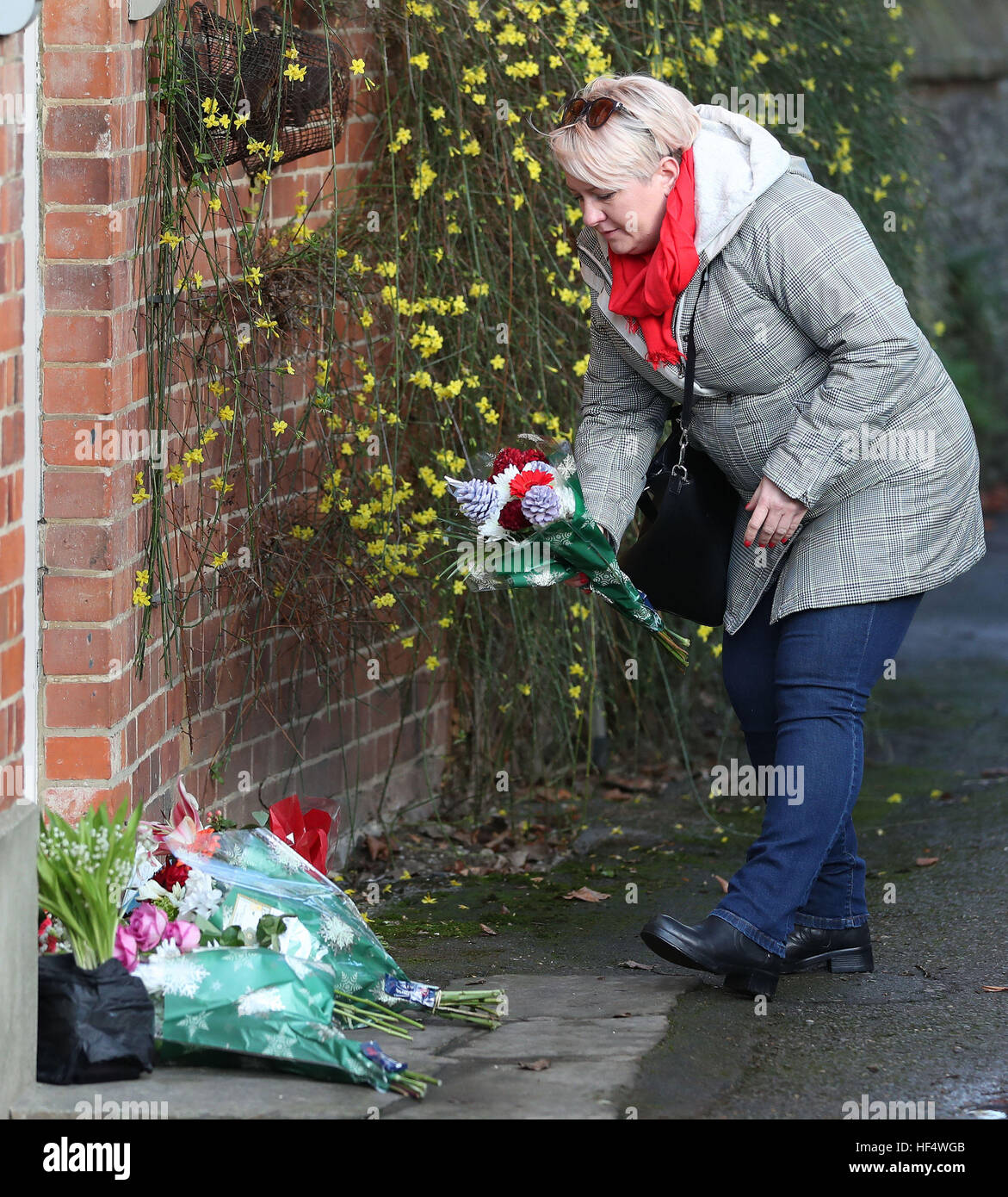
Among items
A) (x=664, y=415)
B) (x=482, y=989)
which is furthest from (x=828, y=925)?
(x=664, y=415)

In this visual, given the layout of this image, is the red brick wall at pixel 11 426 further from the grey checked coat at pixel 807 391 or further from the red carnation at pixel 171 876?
the grey checked coat at pixel 807 391

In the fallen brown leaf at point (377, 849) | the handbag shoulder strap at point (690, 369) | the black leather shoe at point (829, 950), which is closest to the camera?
the handbag shoulder strap at point (690, 369)

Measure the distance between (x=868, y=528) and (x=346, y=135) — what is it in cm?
174

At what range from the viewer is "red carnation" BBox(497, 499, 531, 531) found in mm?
3076

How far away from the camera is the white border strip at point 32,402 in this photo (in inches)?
114

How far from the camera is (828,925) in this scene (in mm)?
3441

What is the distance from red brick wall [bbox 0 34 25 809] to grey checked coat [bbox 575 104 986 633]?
110 centimetres

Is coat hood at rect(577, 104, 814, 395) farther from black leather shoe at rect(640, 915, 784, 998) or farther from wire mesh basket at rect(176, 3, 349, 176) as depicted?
black leather shoe at rect(640, 915, 784, 998)

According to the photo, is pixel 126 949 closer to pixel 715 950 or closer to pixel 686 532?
pixel 715 950

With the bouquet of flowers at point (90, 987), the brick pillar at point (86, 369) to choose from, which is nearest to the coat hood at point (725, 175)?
the brick pillar at point (86, 369)

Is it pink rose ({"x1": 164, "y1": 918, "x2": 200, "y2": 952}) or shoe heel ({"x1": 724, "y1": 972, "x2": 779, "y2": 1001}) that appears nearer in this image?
pink rose ({"x1": 164, "y1": 918, "x2": 200, "y2": 952})

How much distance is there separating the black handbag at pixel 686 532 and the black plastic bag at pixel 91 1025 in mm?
1324

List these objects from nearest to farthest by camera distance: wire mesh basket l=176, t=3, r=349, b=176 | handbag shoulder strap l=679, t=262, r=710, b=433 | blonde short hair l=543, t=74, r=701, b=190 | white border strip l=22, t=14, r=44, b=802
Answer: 1. white border strip l=22, t=14, r=44, b=802
2. blonde short hair l=543, t=74, r=701, b=190
3. handbag shoulder strap l=679, t=262, r=710, b=433
4. wire mesh basket l=176, t=3, r=349, b=176

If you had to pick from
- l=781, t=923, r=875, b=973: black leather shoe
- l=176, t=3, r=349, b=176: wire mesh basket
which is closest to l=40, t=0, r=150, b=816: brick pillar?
l=176, t=3, r=349, b=176: wire mesh basket
